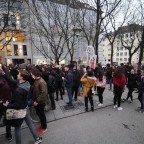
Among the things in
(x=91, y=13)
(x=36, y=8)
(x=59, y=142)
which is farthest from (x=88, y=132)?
(x=91, y=13)

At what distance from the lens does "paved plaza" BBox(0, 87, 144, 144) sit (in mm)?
3855

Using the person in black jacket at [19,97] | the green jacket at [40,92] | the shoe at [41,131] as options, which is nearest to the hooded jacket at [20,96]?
the person in black jacket at [19,97]

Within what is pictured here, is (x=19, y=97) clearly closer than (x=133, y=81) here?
Yes

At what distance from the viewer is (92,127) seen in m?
4.54

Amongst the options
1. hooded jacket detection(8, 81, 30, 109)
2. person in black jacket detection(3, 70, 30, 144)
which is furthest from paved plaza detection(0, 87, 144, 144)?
hooded jacket detection(8, 81, 30, 109)

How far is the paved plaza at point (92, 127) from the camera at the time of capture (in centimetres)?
386

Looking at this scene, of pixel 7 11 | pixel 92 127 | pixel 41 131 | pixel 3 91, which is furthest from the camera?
A: pixel 7 11

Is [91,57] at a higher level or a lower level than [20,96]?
higher

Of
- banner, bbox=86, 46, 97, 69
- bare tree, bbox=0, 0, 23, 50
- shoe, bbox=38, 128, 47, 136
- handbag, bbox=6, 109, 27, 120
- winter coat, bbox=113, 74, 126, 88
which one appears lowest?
shoe, bbox=38, 128, 47, 136

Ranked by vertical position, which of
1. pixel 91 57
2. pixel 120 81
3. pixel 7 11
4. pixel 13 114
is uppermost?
pixel 7 11

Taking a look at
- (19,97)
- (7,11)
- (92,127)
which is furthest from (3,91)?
(7,11)

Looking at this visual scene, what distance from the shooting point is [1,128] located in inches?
183

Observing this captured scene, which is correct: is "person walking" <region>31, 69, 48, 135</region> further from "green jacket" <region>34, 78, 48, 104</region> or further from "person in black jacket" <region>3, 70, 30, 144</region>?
"person in black jacket" <region>3, 70, 30, 144</region>

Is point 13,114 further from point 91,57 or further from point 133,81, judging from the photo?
point 91,57
